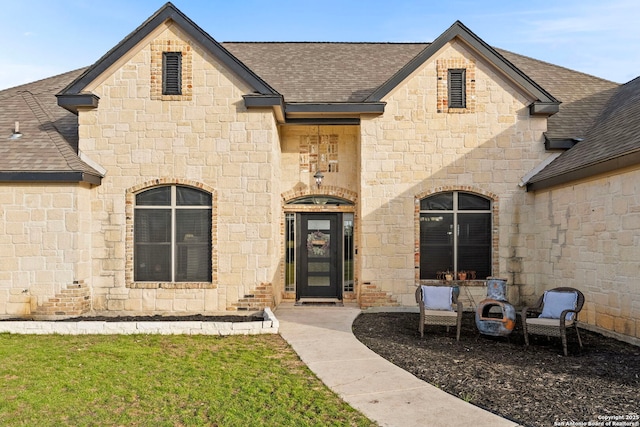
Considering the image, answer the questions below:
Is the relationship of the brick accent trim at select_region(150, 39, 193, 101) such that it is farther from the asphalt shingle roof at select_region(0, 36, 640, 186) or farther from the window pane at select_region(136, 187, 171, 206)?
the asphalt shingle roof at select_region(0, 36, 640, 186)

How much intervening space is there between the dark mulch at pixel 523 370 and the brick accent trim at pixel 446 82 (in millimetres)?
5176

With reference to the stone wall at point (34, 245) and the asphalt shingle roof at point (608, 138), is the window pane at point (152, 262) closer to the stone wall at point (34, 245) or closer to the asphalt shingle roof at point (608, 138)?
the stone wall at point (34, 245)

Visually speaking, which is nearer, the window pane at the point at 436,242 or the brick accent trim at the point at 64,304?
the brick accent trim at the point at 64,304

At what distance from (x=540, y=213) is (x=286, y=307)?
6435 mm

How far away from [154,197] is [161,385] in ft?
19.4

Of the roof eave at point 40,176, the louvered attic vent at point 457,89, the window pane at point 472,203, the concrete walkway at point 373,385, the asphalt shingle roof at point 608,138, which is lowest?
the concrete walkway at point 373,385

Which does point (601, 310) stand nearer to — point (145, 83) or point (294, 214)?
point (294, 214)

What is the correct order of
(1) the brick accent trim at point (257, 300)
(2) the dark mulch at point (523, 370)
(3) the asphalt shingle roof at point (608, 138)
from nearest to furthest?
(2) the dark mulch at point (523, 370) < (3) the asphalt shingle roof at point (608, 138) < (1) the brick accent trim at point (257, 300)

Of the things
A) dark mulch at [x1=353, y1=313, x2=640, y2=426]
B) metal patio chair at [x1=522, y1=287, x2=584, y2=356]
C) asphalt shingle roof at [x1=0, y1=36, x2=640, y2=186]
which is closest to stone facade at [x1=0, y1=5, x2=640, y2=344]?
asphalt shingle roof at [x1=0, y1=36, x2=640, y2=186]

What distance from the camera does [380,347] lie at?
7797mm

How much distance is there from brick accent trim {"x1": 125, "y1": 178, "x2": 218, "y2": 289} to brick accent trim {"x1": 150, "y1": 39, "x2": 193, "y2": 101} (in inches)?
73.8

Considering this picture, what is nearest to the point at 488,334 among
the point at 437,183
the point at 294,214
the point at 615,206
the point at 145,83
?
the point at 615,206

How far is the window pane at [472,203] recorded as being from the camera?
11.7m

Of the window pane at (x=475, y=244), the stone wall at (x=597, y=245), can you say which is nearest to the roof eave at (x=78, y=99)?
the window pane at (x=475, y=244)
